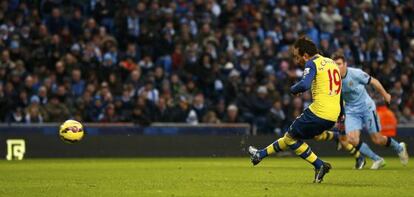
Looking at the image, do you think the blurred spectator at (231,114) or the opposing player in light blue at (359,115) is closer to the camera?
the opposing player in light blue at (359,115)

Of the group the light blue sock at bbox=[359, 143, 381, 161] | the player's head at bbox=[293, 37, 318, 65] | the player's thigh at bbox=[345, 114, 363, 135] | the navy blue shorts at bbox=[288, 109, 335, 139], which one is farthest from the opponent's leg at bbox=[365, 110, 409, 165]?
the player's head at bbox=[293, 37, 318, 65]

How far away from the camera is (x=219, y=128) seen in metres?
24.0

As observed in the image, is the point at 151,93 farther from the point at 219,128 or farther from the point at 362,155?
the point at 362,155

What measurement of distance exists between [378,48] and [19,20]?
11.1 m

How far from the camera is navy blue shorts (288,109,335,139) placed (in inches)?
527

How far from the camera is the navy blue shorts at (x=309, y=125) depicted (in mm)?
13391

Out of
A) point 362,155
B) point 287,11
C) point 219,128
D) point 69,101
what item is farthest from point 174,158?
point 287,11

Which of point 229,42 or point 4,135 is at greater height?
point 229,42

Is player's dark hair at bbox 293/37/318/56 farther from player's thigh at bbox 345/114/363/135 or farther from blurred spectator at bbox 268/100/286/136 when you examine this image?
blurred spectator at bbox 268/100/286/136

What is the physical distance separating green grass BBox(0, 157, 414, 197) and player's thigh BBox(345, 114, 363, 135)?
0.96 meters

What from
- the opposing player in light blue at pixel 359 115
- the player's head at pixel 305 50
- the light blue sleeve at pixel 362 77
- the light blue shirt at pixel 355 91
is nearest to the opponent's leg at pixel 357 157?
the opposing player in light blue at pixel 359 115

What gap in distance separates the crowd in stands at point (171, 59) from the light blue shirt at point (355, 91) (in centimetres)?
707

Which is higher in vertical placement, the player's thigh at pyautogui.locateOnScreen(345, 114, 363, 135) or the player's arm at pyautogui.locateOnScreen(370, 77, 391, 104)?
the player's arm at pyautogui.locateOnScreen(370, 77, 391, 104)

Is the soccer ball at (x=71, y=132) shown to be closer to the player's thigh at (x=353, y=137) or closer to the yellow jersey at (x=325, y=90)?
the player's thigh at (x=353, y=137)
